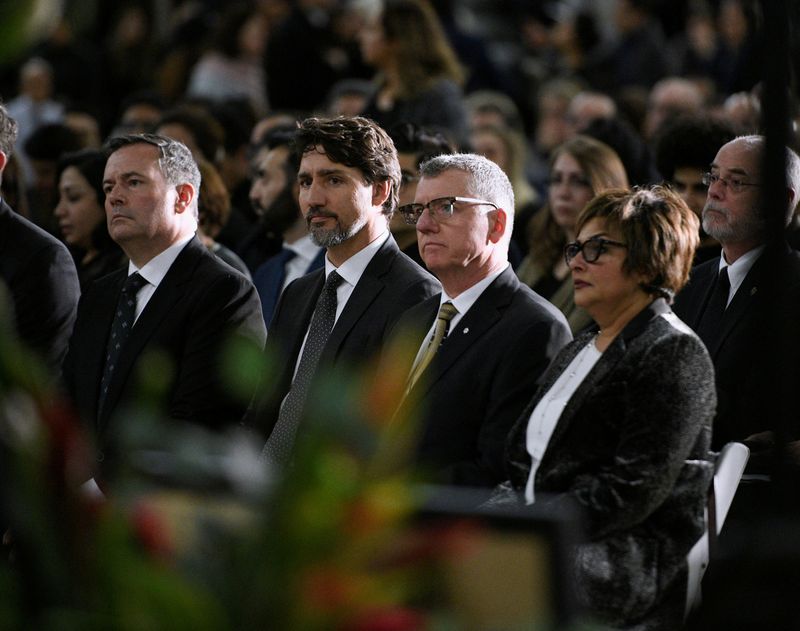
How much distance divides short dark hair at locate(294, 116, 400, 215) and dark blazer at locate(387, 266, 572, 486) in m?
0.84

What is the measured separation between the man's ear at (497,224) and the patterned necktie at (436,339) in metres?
0.26

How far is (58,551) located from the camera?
60.4 inches

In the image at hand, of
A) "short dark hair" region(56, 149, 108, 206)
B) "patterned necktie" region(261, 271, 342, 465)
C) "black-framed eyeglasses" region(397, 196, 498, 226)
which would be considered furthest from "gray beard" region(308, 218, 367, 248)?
"short dark hair" region(56, 149, 108, 206)

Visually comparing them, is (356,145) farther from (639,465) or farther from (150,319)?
(639,465)

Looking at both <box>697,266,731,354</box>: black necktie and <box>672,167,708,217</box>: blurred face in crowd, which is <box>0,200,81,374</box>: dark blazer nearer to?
<box>697,266,731,354</box>: black necktie

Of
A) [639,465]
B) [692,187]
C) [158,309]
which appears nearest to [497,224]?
[639,465]

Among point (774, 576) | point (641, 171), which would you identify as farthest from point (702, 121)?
point (774, 576)

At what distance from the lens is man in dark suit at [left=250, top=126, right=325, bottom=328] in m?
5.71

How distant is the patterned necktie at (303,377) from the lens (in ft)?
13.8

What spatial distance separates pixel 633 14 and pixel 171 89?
3914 millimetres

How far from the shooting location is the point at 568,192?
568cm

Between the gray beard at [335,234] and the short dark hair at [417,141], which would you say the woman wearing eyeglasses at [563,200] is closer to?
the short dark hair at [417,141]

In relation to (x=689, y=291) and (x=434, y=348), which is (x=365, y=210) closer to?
(x=434, y=348)

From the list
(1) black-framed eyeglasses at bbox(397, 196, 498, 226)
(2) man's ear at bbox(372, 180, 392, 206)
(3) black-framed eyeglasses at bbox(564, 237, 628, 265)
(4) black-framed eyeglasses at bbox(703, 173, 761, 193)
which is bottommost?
(3) black-framed eyeglasses at bbox(564, 237, 628, 265)
